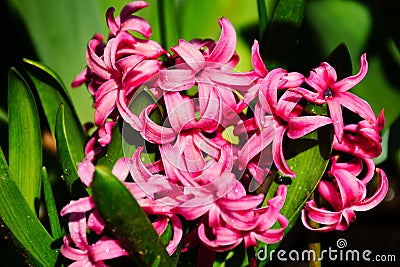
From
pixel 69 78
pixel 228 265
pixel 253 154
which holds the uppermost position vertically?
pixel 253 154

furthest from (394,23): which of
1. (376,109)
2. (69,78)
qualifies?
(69,78)

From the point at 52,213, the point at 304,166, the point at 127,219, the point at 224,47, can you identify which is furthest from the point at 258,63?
the point at 52,213

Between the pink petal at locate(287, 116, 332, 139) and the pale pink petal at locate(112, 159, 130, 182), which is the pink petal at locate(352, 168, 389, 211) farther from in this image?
the pale pink petal at locate(112, 159, 130, 182)

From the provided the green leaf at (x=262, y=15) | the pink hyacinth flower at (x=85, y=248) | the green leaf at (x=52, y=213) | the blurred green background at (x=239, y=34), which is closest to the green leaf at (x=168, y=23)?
the blurred green background at (x=239, y=34)

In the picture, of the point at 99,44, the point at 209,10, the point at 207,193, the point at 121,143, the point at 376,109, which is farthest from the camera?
the point at 209,10

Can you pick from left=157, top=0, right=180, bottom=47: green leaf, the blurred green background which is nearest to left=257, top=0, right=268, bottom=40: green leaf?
the blurred green background

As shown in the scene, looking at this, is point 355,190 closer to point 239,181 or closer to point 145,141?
point 239,181
